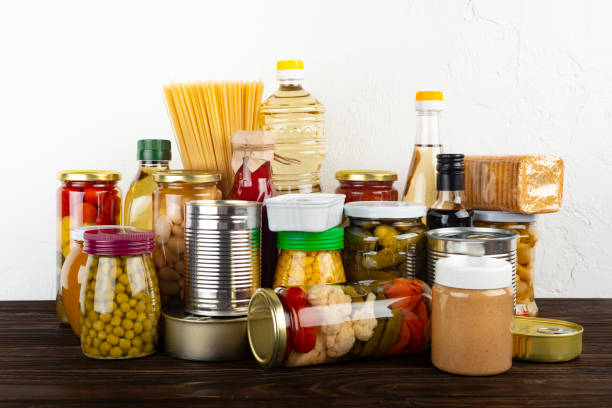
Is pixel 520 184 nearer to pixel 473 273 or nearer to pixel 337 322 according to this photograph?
pixel 473 273

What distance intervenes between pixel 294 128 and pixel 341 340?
0.47m

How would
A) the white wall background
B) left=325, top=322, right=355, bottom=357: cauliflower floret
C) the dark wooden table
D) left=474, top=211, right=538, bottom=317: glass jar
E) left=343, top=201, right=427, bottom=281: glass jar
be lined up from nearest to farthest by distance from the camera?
the dark wooden table, left=325, top=322, right=355, bottom=357: cauliflower floret, left=343, top=201, right=427, bottom=281: glass jar, left=474, top=211, right=538, bottom=317: glass jar, the white wall background

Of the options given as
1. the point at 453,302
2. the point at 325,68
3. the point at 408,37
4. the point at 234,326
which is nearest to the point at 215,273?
the point at 234,326

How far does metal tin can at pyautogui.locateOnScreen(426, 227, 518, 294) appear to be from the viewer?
34.4 inches

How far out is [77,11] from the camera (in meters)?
1.25

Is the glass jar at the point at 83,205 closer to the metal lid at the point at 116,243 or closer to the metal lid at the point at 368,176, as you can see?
the metal lid at the point at 116,243

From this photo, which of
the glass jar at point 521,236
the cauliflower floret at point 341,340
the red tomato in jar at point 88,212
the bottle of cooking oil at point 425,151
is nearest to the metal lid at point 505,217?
the glass jar at point 521,236

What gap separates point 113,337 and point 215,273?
6.5 inches

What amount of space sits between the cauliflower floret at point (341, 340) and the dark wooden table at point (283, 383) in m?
0.02

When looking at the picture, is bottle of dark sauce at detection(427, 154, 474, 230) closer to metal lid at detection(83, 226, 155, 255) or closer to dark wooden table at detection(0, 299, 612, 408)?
dark wooden table at detection(0, 299, 612, 408)

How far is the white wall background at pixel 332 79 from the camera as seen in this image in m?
1.26

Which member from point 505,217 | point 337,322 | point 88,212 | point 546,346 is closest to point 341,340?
point 337,322

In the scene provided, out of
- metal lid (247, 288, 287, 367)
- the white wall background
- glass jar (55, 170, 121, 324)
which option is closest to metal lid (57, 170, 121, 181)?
glass jar (55, 170, 121, 324)

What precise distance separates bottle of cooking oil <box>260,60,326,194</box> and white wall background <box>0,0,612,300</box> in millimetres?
120
